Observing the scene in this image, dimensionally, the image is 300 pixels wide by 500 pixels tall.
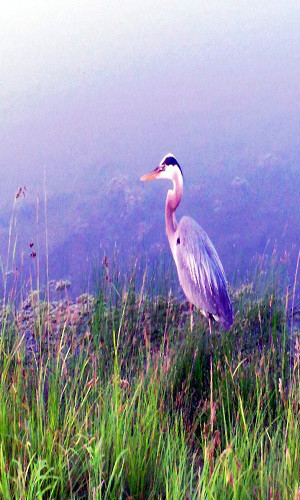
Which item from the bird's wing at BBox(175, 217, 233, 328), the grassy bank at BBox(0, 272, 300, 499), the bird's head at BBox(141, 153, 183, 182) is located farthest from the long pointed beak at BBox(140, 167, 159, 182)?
the grassy bank at BBox(0, 272, 300, 499)

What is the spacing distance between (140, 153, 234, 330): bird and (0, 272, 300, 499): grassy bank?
11 cm

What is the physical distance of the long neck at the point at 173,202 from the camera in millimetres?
3254

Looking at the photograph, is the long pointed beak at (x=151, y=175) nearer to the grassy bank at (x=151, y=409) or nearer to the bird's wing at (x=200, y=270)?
the bird's wing at (x=200, y=270)

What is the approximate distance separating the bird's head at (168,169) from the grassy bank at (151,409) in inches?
25.7

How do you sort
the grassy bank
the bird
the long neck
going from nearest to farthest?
the grassy bank
the bird
the long neck

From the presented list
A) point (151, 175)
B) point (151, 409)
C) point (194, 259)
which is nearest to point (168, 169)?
point (151, 175)

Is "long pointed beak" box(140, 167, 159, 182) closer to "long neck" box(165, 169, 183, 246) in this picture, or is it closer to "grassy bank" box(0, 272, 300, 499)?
"long neck" box(165, 169, 183, 246)

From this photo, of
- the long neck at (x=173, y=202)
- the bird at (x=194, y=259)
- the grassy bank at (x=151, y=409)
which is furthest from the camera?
the long neck at (x=173, y=202)

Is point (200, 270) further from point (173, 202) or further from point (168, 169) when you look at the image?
point (168, 169)

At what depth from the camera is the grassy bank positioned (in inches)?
53.7

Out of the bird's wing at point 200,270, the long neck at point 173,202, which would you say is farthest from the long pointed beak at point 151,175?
the bird's wing at point 200,270

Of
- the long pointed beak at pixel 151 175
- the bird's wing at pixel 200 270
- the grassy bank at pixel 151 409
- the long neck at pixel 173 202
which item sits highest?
the long pointed beak at pixel 151 175

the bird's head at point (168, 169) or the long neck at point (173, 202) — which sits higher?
the bird's head at point (168, 169)

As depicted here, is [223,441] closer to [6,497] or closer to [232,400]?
[232,400]
